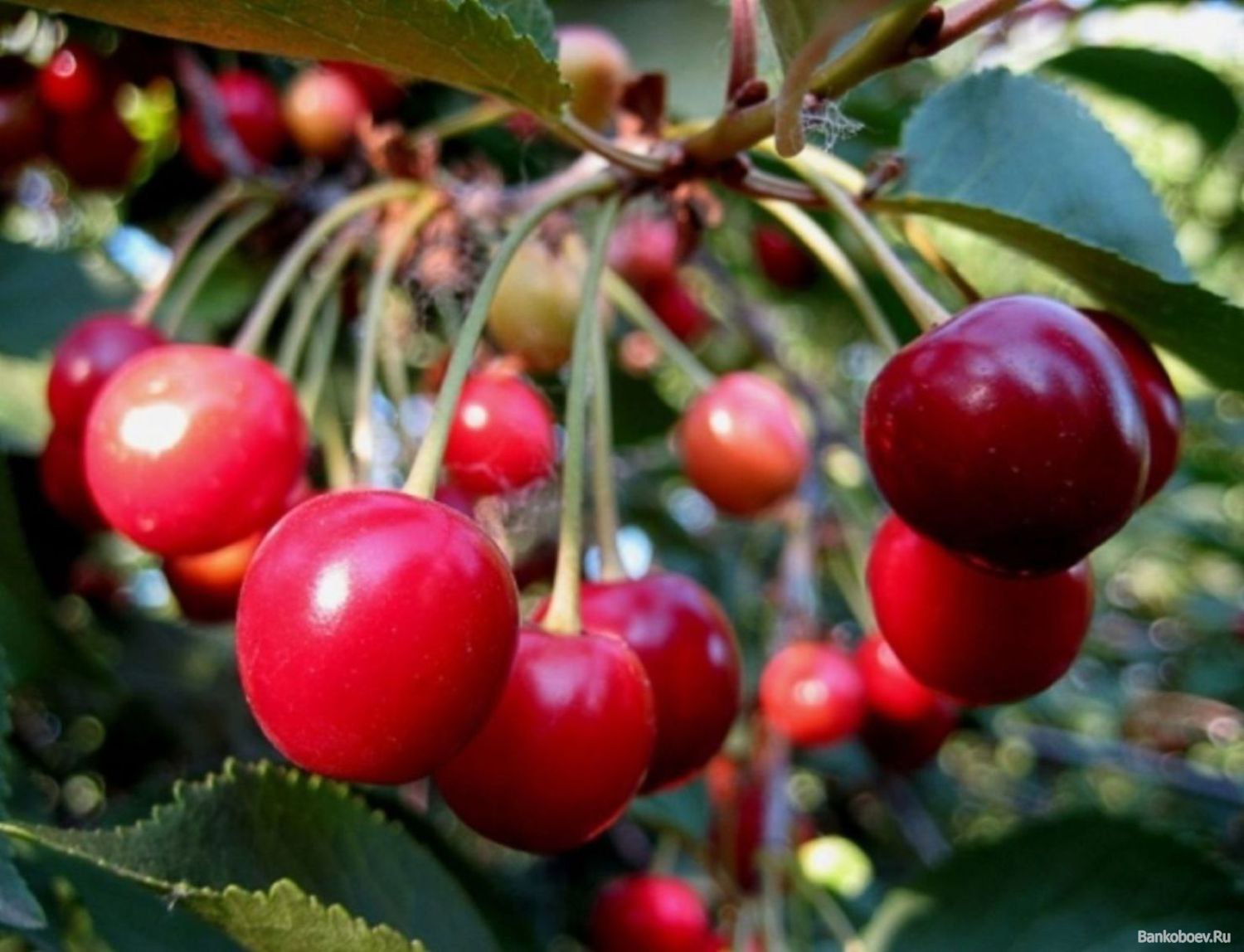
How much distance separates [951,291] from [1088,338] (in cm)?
40

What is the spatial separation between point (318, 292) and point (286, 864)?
48 centimetres

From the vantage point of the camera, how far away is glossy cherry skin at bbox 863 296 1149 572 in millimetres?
630

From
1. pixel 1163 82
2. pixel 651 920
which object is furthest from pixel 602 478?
pixel 1163 82

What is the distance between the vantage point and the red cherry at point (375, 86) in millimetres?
1396

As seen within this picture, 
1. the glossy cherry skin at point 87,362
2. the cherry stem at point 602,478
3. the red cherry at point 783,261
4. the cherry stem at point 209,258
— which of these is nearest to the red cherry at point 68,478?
the glossy cherry skin at point 87,362

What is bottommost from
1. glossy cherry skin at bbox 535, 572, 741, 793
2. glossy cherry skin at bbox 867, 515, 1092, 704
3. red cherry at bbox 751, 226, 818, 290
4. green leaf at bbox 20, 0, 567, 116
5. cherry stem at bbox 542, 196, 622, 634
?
red cherry at bbox 751, 226, 818, 290

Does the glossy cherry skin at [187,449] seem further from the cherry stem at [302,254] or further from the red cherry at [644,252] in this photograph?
the red cherry at [644,252]

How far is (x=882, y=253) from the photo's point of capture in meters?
0.80

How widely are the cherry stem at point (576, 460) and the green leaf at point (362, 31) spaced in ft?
0.48

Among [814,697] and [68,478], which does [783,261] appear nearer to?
[814,697]

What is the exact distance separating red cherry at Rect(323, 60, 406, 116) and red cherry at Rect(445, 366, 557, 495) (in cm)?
53

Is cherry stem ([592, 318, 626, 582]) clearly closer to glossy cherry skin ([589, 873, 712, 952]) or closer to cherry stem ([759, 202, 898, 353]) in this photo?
cherry stem ([759, 202, 898, 353])

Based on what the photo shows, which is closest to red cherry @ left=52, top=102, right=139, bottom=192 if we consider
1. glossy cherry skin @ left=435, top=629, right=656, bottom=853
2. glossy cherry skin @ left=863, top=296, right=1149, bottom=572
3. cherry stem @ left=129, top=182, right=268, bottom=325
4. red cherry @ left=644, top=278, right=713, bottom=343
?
cherry stem @ left=129, top=182, right=268, bottom=325

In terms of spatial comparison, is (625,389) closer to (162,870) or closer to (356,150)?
(356,150)
